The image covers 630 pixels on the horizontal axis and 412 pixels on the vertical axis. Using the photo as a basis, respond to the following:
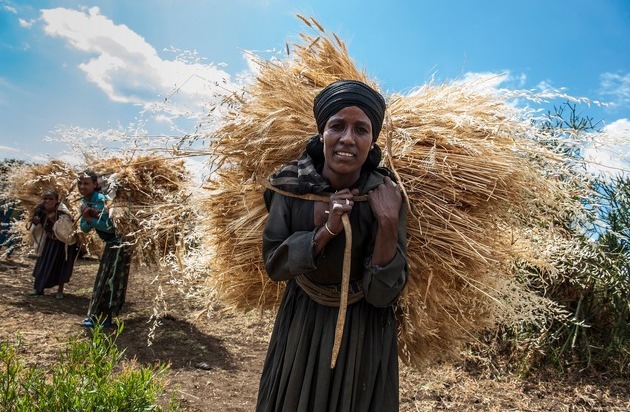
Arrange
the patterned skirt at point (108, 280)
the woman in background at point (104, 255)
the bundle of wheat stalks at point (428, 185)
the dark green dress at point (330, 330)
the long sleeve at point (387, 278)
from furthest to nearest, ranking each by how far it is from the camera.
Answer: the patterned skirt at point (108, 280) → the woman in background at point (104, 255) → the bundle of wheat stalks at point (428, 185) → the dark green dress at point (330, 330) → the long sleeve at point (387, 278)

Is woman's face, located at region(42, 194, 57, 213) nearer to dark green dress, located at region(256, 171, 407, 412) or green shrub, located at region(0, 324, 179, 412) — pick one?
green shrub, located at region(0, 324, 179, 412)

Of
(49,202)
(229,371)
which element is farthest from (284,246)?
(49,202)

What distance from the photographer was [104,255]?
499cm

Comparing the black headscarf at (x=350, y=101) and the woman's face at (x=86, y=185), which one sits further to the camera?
the woman's face at (x=86, y=185)

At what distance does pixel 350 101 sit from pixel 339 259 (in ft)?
1.78

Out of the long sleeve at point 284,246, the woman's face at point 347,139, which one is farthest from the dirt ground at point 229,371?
the woman's face at point 347,139

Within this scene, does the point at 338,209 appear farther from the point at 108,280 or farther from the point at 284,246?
the point at 108,280

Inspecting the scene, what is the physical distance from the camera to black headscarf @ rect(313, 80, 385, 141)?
1.60 metres

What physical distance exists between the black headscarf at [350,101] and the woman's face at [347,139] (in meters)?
0.02

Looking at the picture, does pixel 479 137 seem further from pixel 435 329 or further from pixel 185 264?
pixel 185 264

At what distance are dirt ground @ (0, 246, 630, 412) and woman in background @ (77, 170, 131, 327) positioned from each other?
36 cm

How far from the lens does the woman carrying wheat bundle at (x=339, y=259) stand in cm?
151

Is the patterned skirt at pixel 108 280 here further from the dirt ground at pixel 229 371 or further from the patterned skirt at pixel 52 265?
the patterned skirt at pixel 52 265

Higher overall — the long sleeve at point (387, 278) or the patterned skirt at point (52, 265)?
the long sleeve at point (387, 278)
